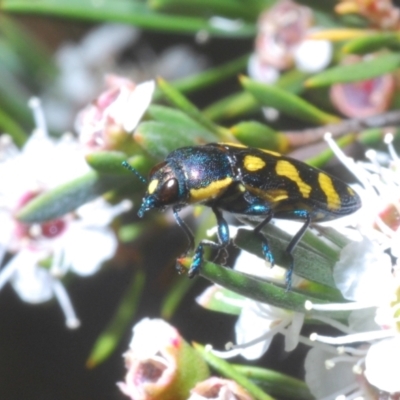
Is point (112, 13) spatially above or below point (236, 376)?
above

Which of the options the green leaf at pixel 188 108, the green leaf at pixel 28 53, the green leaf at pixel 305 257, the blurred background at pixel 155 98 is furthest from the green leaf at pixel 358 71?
the green leaf at pixel 28 53

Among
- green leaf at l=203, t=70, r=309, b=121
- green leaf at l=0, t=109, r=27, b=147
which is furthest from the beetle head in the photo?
green leaf at l=0, t=109, r=27, b=147

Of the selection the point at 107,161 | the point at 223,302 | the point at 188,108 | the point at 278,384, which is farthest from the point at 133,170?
the point at 278,384

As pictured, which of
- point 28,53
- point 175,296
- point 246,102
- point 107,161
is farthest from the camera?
point 28,53

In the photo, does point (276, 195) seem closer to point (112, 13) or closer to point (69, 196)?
point (69, 196)

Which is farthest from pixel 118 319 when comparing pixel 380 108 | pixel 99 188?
pixel 380 108

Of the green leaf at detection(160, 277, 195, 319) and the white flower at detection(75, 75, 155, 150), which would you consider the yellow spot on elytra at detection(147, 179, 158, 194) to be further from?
the green leaf at detection(160, 277, 195, 319)
